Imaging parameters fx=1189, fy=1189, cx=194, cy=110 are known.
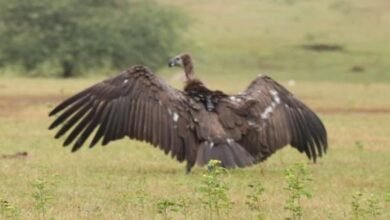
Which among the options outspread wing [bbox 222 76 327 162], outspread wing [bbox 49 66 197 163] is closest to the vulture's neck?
outspread wing [bbox 222 76 327 162]

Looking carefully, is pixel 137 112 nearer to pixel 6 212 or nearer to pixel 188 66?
pixel 188 66

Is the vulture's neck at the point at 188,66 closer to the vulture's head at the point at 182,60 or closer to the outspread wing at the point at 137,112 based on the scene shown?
the vulture's head at the point at 182,60

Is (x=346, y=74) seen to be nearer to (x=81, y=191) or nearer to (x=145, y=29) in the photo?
(x=145, y=29)

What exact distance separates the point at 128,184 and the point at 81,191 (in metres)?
0.72

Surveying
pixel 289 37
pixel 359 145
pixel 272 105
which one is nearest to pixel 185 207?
pixel 272 105

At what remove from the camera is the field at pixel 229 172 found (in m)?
10.6

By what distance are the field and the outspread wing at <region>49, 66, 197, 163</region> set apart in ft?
1.42

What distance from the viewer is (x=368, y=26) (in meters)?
52.0

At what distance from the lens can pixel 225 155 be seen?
41.5 feet

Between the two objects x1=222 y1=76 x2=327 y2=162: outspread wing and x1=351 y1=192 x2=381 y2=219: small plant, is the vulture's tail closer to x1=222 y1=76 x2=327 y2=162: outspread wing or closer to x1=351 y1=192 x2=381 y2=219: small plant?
x1=222 y1=76 x2=327 y2=162: outspread wing

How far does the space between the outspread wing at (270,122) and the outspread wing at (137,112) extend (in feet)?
1.86

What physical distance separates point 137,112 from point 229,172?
48.7 inches

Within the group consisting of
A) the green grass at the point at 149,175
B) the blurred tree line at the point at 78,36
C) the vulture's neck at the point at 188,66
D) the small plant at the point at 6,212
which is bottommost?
the small plant at the point at 6,212

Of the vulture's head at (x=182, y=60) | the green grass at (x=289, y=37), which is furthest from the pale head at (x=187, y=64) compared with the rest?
the green grass at (x=289, y=37)
